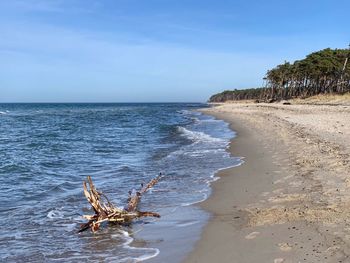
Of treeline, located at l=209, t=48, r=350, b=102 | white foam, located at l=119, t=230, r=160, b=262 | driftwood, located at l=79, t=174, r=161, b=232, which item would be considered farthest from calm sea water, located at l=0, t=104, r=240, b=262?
treeline, located at l=209, t=48, r=350, b=102

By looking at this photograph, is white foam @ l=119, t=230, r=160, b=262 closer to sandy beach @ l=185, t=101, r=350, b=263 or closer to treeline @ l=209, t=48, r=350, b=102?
sandy beach @ l=185, t=101, r=350, b=263

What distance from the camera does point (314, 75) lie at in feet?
264

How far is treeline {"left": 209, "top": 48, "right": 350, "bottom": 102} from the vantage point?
73000mm

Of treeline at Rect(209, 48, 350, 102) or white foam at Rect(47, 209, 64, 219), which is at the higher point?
treeline at Rect(209, 48, 350, 102)

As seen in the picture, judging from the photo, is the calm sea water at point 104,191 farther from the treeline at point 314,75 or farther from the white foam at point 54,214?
the treeline at point 314,75

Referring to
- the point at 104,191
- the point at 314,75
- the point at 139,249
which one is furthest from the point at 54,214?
the point at 314,75

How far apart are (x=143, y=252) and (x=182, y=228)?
1.18m

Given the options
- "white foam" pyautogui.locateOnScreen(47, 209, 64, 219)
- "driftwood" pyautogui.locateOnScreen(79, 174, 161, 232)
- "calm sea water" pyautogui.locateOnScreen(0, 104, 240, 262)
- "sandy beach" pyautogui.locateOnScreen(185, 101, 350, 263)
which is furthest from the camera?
"white foam" pyautogui.locateOnScreen(47, 209, 64, 219)

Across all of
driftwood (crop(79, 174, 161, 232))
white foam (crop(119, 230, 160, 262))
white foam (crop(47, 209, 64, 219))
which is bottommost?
white foam (crop(47, 209, 64, 219))

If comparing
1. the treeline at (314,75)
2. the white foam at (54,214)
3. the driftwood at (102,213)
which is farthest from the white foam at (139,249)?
the treeline at (314,75)

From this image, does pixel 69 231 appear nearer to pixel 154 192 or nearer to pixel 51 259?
pixel 51 259

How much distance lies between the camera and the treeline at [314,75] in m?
73.0

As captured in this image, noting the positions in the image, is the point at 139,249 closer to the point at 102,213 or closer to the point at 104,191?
the point at 102,213

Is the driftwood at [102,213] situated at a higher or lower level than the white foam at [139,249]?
higher
